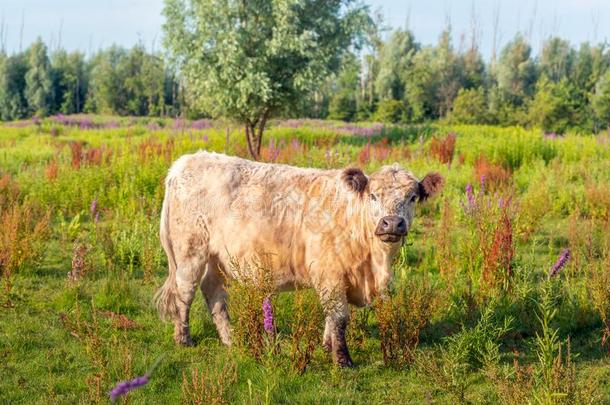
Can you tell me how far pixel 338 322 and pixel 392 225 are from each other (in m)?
0.99

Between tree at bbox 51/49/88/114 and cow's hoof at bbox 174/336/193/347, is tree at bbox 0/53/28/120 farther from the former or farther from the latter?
cow's hoof at bbox 174/336/193/347

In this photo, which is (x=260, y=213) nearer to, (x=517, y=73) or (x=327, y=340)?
(x=327, y=340)

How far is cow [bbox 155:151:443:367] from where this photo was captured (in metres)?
4.74

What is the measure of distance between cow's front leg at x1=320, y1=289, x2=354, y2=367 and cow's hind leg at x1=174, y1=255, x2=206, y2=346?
1195 millimetres

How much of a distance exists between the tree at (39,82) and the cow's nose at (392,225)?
66.3 metres

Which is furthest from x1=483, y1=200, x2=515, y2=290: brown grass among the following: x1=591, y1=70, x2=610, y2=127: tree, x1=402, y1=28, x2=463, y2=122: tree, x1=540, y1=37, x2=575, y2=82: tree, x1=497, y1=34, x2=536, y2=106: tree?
x1=540, y1=37, x2=575, y2=82: tree

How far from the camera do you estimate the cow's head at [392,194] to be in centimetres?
432

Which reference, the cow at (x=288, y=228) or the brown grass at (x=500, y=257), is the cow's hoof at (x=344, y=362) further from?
the brown grass at (x=500, y=257)

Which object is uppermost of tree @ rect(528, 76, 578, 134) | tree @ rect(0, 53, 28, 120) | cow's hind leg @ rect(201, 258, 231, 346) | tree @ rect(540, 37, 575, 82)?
tree @ rect(540, 37, 575, 82)

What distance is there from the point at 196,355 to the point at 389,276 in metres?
1.77

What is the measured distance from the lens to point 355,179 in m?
4.77

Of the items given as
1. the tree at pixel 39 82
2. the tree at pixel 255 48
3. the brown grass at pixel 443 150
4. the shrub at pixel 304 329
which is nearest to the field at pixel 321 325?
the shrub at pixel 304 329

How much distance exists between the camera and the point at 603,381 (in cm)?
455

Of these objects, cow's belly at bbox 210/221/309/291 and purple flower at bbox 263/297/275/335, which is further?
cow's belly at bbox 210/221/309/291
